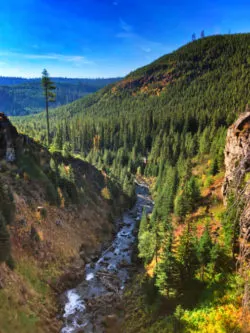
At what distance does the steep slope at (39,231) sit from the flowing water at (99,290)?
66.5 inches

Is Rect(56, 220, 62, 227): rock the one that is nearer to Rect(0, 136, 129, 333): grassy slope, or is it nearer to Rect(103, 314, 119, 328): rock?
Rect(0, 136, 129, 333): grassy slope

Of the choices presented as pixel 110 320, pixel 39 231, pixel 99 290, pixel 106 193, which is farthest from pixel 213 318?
pixel 106 193

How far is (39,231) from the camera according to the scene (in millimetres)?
36094

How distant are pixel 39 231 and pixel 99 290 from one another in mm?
12985

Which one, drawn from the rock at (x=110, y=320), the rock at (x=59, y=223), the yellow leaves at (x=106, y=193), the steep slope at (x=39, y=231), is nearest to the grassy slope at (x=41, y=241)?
the steep slope at (x=39, y=231)

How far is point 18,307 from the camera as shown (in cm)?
2370

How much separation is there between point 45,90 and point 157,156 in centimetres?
7434

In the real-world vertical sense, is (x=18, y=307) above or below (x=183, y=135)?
below

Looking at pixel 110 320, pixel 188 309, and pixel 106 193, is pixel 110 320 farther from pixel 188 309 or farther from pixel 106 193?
pixel 106 193

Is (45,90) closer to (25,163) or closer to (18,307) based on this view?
(25,163)

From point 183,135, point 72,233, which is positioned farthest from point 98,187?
point 183,135

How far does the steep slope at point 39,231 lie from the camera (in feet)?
81.1

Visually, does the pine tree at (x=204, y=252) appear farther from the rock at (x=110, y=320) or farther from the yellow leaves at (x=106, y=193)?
the yellow leaves at (x=106, y=193)

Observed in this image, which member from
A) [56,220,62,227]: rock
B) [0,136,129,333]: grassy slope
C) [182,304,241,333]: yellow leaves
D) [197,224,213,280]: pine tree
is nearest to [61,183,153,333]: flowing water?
[0,136,129,333]: grassy slope
